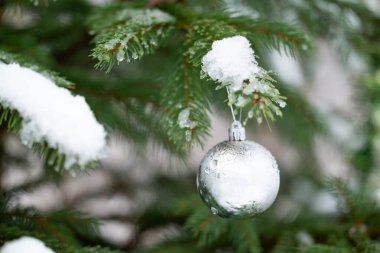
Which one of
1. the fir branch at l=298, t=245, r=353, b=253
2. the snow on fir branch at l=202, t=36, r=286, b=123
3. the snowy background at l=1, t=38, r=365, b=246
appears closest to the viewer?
the snow on fir branch at l=202, t=36, r=286, b=123

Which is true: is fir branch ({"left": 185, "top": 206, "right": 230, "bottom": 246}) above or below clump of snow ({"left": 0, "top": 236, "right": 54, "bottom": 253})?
above

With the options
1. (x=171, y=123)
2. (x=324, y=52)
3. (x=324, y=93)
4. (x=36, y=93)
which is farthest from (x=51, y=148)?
(x=324, y=93)

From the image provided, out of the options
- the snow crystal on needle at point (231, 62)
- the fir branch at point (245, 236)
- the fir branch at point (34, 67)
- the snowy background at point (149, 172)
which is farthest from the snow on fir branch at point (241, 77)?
the snowy background at point (149, 172)

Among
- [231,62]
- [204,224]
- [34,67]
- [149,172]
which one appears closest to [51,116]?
[34,67]

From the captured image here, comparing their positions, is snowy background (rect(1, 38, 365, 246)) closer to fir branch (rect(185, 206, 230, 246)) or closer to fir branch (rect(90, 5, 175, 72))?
fir branch (rect(185, 206, 230, 246))

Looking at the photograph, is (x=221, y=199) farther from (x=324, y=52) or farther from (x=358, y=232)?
(x=324, y=52)

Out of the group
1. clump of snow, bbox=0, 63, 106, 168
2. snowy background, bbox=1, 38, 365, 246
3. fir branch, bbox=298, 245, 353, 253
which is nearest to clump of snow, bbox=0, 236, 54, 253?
clump of snow, bbox=0, 63, 106, 168

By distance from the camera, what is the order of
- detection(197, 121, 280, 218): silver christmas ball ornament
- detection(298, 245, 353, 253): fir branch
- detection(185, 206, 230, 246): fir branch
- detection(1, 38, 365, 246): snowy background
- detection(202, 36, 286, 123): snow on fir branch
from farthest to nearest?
detection(1, 38, 365, 246): snowy background
detection(185, 206, 230, 246): fir branch
detection(298, 245, 353, 253): fir branch
detection(197, 121, 280, 218): silver christmas ball ornament
detection(202, 36, 286, 123): snow on fir branch

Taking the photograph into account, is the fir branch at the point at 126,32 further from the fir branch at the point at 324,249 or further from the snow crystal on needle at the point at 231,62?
the fir branch at the point at 324,249
